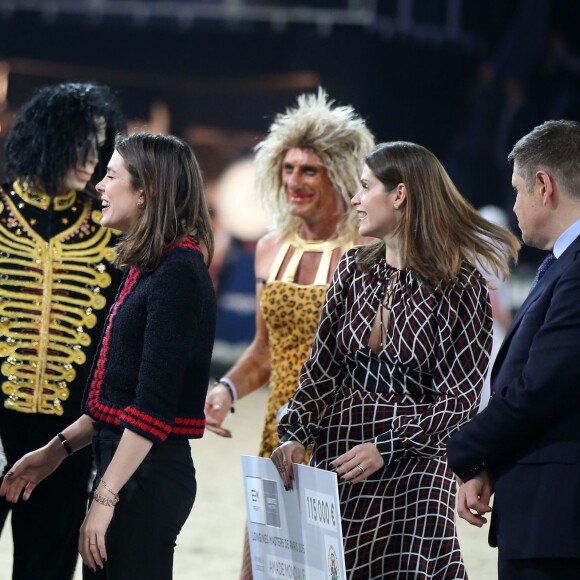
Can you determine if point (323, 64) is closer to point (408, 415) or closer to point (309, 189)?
point (309, 189)

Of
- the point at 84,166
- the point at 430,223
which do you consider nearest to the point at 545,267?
the point at 430,223

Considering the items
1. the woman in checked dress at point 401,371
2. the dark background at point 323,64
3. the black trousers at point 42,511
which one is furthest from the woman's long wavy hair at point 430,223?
the dark background at point 323,64

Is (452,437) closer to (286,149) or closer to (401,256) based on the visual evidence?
(401,256)

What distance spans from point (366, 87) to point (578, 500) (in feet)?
33.8

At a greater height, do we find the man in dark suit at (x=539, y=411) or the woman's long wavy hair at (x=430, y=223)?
the woman's long wavy hair at (x=430, y=223)

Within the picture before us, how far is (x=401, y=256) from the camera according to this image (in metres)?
3.03

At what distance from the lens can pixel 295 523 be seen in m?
2.85

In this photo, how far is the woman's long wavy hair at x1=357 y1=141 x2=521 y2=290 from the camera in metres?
2.96

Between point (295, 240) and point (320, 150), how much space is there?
1.16 feet

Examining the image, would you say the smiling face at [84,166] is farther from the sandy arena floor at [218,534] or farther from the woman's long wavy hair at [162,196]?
the sandy arena floor at [218,534]

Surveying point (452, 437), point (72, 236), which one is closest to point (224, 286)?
point (72, 236)

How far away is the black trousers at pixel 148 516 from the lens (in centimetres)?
267

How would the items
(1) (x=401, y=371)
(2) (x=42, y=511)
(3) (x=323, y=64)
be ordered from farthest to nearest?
(3) (x=323, y=64)
(2) (x=42, y=511)
(1) (x=401, y=371)

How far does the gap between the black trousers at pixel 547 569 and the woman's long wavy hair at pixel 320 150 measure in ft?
6.08
